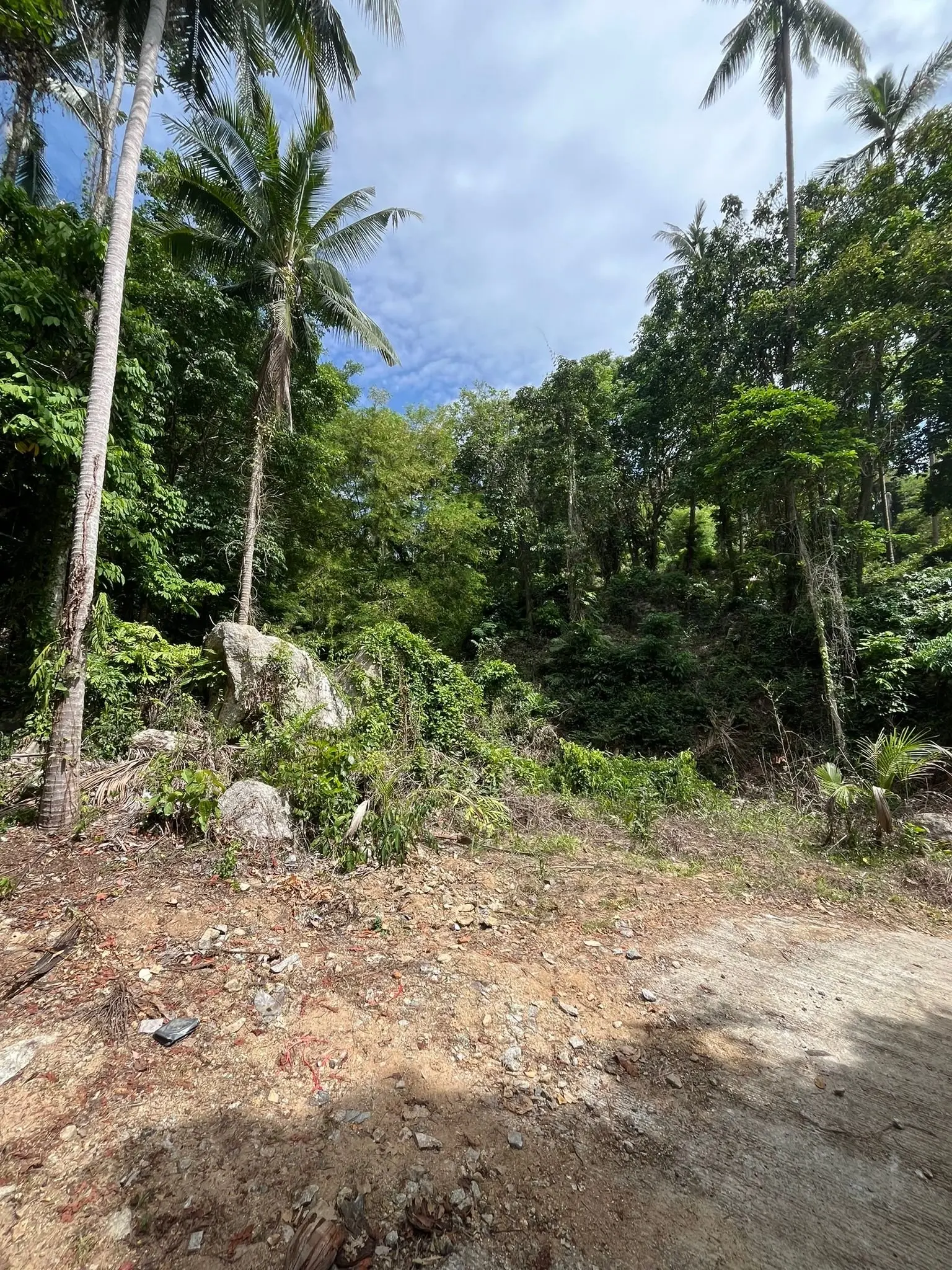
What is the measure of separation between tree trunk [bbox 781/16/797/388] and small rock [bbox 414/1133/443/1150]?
13406mm

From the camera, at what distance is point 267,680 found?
6.03m

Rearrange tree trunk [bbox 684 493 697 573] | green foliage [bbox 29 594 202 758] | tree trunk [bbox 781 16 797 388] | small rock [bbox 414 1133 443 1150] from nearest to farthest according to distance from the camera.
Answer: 1. small rock [bbox 414 1133 443 1150]
2. green foliage [bbox 29 594 202 758]
3. tree trunk [bbox 781 16 797 388]
4. tree trunk [bbox 684 493 697 573]

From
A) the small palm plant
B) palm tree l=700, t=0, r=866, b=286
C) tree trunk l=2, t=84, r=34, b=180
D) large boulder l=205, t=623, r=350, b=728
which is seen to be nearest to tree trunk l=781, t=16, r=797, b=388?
palm tree l=700, t=0, r=866, b=286

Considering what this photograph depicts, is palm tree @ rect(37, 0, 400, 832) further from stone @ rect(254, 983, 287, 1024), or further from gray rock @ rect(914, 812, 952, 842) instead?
gray rock @ rect(914, 812, 952, 842)

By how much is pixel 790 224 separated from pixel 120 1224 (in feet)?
56.3

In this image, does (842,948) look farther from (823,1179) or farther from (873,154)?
(873,154)

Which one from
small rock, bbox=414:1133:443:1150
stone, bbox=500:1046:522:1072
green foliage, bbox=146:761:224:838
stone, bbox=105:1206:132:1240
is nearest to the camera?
stone, bbox=105:1206:132:1240

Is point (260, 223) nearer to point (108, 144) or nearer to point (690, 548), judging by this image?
point (108, 144)

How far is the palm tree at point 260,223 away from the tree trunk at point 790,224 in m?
9.10

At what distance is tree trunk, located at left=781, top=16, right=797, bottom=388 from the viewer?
1091 centimetres

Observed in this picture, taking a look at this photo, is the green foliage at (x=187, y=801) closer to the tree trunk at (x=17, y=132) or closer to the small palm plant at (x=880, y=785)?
the small palm plant at (x=880, y=785)

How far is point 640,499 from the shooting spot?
17.1 m

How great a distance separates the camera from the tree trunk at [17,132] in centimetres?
794

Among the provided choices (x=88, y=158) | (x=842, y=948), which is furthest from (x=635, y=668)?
(x=88, y=158)
